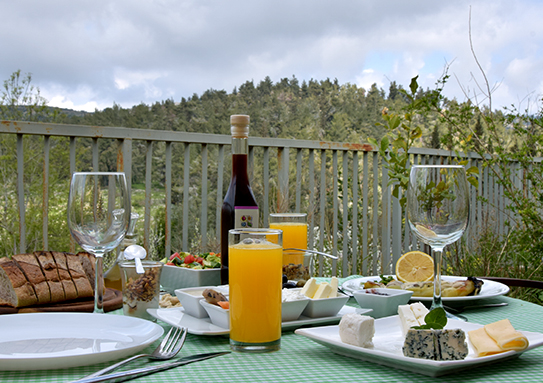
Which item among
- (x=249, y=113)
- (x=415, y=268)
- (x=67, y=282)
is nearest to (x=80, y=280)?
(x=67, y=282)

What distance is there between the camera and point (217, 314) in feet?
2.33

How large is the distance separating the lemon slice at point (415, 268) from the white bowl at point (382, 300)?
0.32m

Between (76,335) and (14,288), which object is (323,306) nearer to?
(76,335)

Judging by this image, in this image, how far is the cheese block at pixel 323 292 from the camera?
778 mm

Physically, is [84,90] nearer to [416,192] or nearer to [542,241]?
[542,241]

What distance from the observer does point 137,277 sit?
81cm

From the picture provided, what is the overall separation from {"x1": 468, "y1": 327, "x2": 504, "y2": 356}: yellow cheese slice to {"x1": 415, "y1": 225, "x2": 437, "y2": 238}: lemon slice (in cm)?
20

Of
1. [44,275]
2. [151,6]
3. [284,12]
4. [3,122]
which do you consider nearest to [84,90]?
[151,6]

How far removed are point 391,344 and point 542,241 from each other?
321 centimetres

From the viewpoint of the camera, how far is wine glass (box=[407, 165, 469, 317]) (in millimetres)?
757

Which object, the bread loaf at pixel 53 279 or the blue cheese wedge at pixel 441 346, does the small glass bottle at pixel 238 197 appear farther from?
the blue cheese wedge at pixel 441 346

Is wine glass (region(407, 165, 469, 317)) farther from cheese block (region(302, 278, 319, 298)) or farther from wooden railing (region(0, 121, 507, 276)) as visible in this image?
wooden railing (region(0, 121, 507, 276))

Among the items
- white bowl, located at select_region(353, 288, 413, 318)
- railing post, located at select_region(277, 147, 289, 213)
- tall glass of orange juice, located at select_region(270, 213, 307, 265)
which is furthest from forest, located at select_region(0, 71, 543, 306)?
white bowl, located at select_region(353, 288, 413, 318)

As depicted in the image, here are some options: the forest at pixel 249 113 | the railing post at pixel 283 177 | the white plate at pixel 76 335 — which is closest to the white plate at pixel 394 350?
the white plate at pixel 76 335
